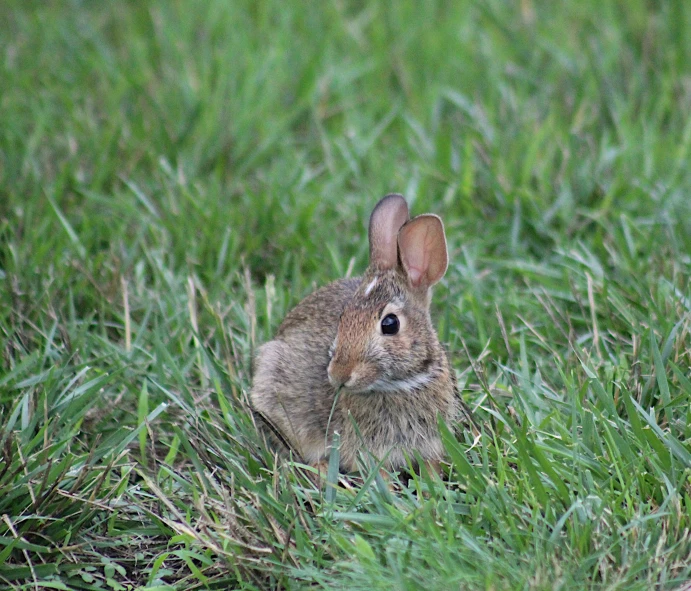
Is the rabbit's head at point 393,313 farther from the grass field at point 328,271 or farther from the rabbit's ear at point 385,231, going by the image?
the grass field at point 328,271

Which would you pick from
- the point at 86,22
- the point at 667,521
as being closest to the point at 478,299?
the point at 667,521

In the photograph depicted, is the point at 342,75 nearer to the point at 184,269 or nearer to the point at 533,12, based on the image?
the point at 533,12

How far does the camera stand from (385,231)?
4.02 meters

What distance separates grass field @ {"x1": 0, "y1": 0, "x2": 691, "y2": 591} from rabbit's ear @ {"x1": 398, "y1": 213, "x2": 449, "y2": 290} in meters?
0.50

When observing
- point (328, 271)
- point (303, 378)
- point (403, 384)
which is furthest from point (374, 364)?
point (328, 271)

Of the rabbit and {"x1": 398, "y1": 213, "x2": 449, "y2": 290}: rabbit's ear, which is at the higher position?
{"x1": 398, "y1": 213, "x2": 449, "y2": 290}: rabbit's ear

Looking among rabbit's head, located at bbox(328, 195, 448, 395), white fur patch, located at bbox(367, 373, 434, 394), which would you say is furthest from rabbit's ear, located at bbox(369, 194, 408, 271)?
white fur patch, located at bbox(367, 373, 434, 394)

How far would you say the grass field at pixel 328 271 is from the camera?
10.7ft

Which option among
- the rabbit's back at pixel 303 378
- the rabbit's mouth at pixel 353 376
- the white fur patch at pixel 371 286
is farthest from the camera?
the rabbit's back at pixel 303 378

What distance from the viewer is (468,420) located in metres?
3.82

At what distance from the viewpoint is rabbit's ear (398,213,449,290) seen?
389cm

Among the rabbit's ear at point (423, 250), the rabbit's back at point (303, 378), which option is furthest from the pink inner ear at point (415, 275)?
the rabbit's back at point (303, 378)

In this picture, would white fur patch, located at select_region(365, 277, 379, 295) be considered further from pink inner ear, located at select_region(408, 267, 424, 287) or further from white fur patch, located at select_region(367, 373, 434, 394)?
white fur patch, located at select_region(367, 373, 434, 394)

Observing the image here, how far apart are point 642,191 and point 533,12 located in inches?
86.5
